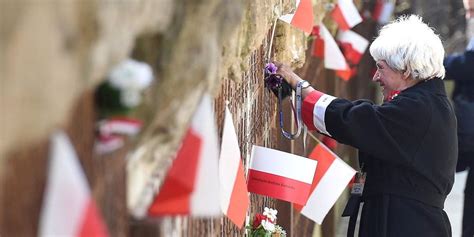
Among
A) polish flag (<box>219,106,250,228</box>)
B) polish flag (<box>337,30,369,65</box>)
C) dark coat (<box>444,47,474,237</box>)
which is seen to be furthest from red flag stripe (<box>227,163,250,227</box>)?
polish flag (<box>337,30,369,65</box>)

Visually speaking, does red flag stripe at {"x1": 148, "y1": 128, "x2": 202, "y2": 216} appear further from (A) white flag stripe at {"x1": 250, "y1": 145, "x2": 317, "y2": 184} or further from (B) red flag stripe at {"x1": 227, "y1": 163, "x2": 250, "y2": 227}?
(A) white flag stripe at {"x1": 250, "y1": 145, "x2": 317, "y2": 184}

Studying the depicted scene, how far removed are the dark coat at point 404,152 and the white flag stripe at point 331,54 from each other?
2.27m

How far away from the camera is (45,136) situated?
2.14m

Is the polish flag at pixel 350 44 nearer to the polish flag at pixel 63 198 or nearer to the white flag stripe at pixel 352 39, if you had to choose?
the white flag stripe at pixel 352 39

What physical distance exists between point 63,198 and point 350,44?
6.93 m

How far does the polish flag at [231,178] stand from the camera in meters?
4.00

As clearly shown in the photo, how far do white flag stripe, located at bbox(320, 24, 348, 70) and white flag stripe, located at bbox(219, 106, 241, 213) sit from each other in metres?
3.39

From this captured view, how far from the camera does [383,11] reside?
39.1 ft

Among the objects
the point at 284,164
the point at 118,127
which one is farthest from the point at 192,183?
the point at 284,164

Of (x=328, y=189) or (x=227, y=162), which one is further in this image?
(x=328, y=189)

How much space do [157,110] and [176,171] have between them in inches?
7.1

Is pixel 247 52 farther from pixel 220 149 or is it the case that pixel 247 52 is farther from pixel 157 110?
pixel 157 110

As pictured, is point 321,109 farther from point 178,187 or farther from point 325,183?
point 178,187

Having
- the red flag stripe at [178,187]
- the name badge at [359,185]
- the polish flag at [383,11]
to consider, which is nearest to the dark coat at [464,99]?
the name badge at [359,185]
